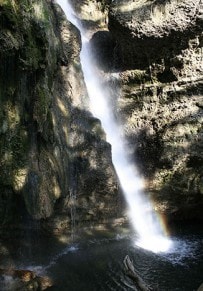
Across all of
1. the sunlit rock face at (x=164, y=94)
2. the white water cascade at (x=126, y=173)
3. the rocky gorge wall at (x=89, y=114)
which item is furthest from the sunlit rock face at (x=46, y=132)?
the sunlit rock face at (x=164, y=94)

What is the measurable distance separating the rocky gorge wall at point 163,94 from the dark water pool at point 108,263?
6.63ft

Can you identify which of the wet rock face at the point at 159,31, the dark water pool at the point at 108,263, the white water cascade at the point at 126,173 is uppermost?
the wet rock face at the point at 159,31

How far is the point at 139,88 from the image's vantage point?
48.8ft

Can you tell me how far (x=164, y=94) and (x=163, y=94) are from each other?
4 cm

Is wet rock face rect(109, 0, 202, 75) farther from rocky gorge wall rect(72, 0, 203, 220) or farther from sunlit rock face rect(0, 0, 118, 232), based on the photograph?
sunlit rock face rect(0, 0, 118, 232)

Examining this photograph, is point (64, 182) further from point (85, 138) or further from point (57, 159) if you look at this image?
point (85, 138)

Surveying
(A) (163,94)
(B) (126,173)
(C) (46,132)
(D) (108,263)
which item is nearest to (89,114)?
(B) (126,173)

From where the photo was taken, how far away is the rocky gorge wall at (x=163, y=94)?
44.4 feet

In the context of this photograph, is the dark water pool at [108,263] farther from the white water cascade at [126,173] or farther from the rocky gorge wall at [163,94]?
the rocky gorge wall at [163,94]

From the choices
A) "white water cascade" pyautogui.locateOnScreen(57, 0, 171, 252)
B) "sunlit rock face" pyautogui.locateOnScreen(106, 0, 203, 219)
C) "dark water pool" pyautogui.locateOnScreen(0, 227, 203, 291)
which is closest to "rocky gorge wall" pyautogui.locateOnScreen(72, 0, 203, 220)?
"sunlit rock face" pyautogui.locateOnScreen(106, 0, 203, 219)

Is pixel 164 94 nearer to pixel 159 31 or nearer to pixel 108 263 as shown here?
pixel 159 31

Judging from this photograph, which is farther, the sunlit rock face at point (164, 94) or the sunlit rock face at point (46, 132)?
the sunlit rock face at point (164, 94)

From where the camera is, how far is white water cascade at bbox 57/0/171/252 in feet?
44.8

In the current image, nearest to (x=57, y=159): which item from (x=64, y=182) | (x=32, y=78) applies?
(x=64, y=182)
